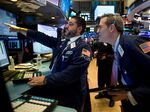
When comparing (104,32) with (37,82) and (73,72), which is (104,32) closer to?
(73,72)

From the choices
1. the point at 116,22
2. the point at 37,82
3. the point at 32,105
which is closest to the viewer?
the point at 32,105

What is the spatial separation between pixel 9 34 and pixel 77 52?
1.43 metres

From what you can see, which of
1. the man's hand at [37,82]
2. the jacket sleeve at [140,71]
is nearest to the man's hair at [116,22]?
the jacket sleeve at [140,71]

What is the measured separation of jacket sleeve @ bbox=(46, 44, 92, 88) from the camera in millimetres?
1840

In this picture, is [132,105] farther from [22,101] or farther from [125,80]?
[22,101]

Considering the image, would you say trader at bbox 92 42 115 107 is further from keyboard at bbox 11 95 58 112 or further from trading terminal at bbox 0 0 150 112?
keyboard at bbox 11 95 58 112

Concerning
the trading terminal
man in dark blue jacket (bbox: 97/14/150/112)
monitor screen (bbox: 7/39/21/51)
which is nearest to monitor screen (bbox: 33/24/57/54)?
the trading terminal

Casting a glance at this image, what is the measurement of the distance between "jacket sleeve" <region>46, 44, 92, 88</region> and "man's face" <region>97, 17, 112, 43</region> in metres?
0.20

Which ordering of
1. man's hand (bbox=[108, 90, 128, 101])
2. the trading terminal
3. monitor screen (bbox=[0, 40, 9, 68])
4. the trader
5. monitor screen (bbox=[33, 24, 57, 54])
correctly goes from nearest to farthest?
the trading terminal → man's hand (bbox=[108, 90, 128, 101]) → monitor screen (bbox=[0, 40, 9, 68]) → monitor screen (bbox=[33, 24, 57, 54]) → the trader

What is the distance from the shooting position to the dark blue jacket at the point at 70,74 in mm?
1880

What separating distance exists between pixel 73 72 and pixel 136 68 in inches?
24.2

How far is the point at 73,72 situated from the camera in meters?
1.90

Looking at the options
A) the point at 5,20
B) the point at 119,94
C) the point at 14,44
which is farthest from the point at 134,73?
the point at 5,20

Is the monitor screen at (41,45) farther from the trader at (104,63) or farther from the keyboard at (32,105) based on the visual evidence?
the keyboard at (32,105)
